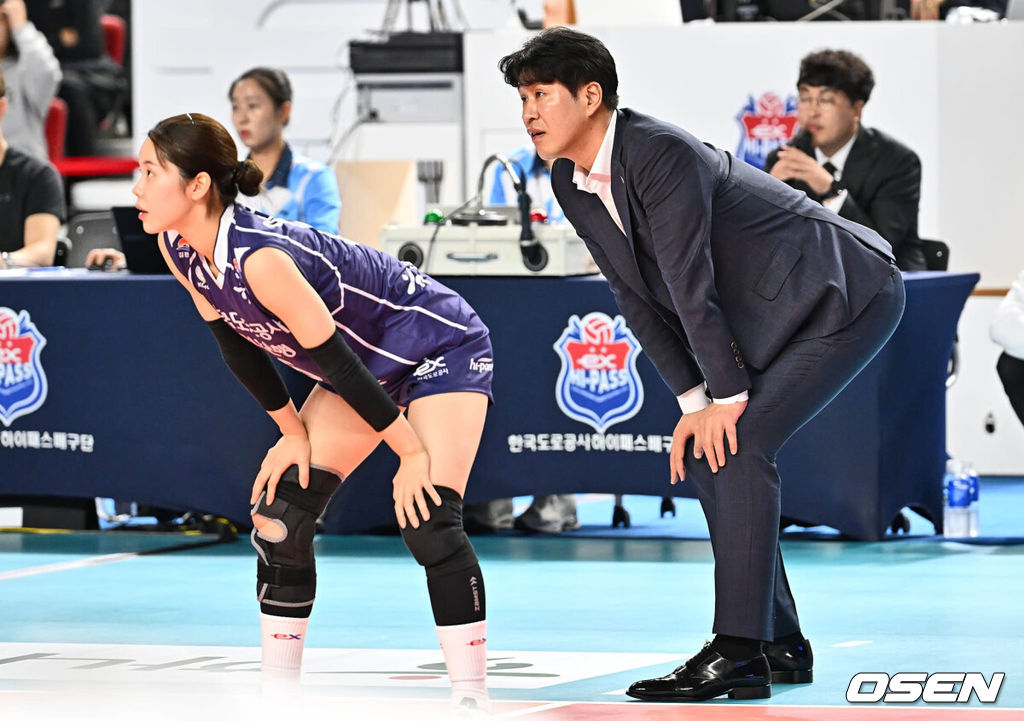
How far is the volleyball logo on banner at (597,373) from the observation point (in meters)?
5.38

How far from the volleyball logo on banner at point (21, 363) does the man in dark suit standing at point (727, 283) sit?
2940 millimetres

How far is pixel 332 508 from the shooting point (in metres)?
5.61

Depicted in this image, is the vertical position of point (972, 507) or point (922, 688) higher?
point (922, 688)

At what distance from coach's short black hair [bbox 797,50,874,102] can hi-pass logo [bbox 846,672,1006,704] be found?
3009 millimetres

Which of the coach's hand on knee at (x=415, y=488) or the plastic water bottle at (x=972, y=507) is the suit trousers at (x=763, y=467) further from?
the plastic water bottle at (x=972, y=507)

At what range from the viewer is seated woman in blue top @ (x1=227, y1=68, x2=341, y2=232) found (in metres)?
6.11

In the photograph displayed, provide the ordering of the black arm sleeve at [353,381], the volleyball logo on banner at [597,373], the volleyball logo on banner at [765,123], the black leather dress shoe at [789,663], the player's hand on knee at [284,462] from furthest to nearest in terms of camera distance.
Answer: the volleyball logo on banner at [765,123], the volleyball logo on banner at [597,373], the black leather dress shoe at [789,663], the player's hand on knee at [284,462], the black arm sleeve at [353,381]

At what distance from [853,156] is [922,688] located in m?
3.12

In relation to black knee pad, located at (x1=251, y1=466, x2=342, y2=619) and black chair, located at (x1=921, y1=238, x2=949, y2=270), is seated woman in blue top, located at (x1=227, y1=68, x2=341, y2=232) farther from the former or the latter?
black knee pad, located at (x1=251, y1=466, x2=342, y2=619)

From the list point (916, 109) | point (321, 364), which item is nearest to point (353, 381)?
point (321, 364)

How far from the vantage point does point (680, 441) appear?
11.0 ft

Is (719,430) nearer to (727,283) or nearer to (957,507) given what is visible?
(727,283)

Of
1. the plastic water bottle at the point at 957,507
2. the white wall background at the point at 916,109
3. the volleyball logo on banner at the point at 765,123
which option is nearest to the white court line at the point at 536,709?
the plastic water bottle at the point at 957,507

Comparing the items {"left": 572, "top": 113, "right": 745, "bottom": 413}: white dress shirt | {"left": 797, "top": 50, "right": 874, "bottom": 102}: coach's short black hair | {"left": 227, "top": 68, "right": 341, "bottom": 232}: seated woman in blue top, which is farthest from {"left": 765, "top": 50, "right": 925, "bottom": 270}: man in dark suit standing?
{"left": 572, "top": 113, "right": 745, "bottom": 413}: white dress shirt
